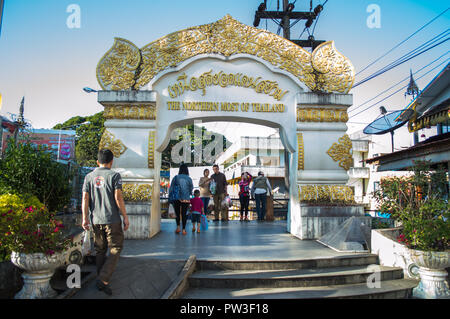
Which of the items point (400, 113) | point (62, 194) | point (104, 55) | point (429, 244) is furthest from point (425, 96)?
point (62, 194)

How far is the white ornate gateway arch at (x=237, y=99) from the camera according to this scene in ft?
23.9

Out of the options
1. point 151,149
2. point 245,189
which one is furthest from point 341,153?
point 151,149

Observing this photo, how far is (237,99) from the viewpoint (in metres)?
7.55

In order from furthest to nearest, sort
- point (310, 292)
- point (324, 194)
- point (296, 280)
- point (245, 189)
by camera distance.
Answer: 1. point (245, 189)
2. point (324, 194)
3. point (296, 280)
4. point (310, 292)

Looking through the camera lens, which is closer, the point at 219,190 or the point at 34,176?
the point at 34,176

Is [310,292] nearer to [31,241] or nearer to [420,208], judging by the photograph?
[420,208]

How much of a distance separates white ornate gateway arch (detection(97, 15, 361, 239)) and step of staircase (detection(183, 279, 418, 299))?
8.83ft

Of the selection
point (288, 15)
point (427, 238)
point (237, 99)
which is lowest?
point (427, 238)

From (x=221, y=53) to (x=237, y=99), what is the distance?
1.12 meters

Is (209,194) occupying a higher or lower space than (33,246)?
higher


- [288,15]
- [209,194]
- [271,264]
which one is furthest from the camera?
[288,15]

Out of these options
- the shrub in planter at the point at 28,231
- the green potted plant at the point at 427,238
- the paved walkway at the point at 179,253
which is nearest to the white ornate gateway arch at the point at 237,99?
the paved walkway at the point at 179,253

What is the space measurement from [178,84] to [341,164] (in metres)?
4.19

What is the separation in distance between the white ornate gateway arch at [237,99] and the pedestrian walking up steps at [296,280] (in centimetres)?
222
